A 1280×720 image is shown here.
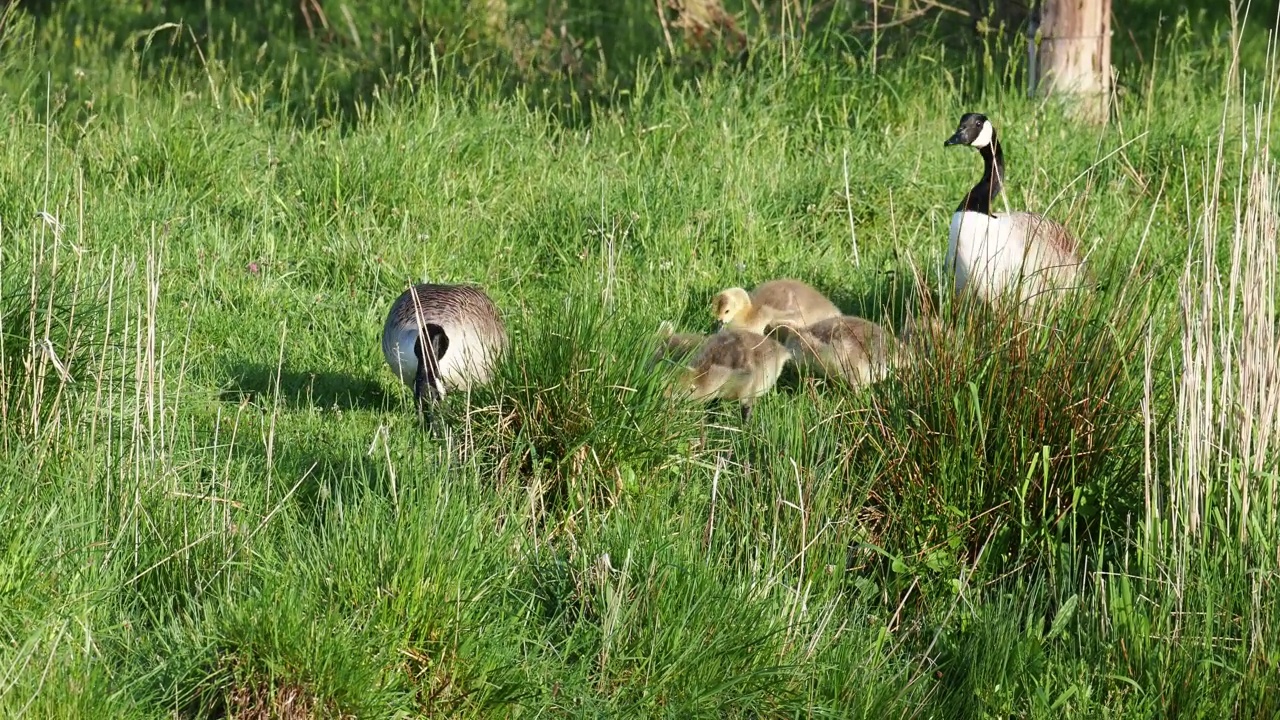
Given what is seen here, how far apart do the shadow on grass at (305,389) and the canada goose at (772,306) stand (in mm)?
1505

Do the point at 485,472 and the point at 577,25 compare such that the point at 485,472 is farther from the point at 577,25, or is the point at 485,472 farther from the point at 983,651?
the point at 577,25

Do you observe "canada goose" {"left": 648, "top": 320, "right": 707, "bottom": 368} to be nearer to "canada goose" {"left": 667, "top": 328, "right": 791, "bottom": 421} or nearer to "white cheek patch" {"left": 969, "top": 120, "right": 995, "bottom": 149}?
"canada goose" {"left": 667, "top": 328, "right": 791, "bottom": 421}

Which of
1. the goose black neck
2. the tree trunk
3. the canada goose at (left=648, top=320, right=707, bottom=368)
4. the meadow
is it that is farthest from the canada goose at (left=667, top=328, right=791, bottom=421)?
the tree trunk

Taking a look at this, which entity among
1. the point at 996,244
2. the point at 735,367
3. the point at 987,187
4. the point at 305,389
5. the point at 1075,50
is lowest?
the point at 305,389

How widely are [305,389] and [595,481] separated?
1786 millimetres

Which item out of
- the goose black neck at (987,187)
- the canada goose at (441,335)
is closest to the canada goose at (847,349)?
the goose black neck at (987,187)

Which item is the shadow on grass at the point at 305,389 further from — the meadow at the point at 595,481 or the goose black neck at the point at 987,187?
the goose black neck at the point at 987,187

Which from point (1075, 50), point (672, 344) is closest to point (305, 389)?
point (672, 344)

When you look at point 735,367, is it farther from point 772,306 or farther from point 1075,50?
point 1075,50

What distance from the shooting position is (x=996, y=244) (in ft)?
16.8

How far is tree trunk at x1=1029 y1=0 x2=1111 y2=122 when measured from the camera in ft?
27.5

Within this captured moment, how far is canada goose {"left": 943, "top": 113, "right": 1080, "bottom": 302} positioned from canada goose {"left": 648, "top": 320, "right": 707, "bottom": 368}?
103 centimetres

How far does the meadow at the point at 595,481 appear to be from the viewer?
3.84 metres

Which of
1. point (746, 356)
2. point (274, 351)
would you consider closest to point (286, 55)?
point (274, 351)
